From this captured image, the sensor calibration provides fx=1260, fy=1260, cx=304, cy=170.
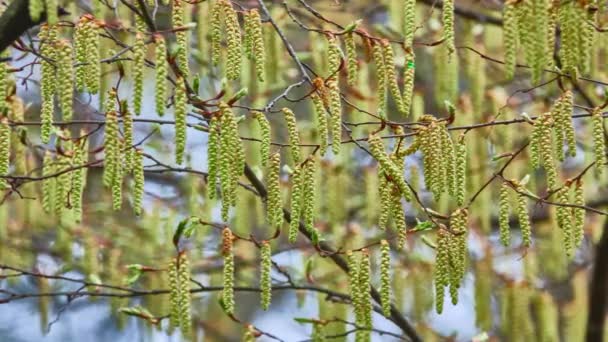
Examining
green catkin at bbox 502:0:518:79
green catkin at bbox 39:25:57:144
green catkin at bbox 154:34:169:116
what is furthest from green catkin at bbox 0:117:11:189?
green catkin at bbox 502:0:518:79

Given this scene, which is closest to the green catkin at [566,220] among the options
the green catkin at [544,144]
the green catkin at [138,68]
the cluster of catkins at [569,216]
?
the cluster of catkins at [569,216]

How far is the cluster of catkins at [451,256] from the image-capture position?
309 cm

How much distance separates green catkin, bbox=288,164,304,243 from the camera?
2.99 metres

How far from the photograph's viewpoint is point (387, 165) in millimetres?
2908

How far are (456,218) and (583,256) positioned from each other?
4.37 meters

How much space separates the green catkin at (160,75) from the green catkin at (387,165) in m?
0.56

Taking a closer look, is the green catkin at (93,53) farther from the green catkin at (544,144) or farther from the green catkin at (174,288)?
the green catkin at (544,144)

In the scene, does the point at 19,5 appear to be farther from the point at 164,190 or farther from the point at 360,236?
the point at 164,190

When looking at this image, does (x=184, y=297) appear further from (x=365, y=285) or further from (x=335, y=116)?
(x=335, y=116)

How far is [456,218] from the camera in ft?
10.3

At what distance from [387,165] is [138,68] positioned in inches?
25.1

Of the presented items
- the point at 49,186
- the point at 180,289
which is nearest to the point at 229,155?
the point at 180,289

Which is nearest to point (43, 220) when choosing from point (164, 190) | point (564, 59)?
point (164, 190)

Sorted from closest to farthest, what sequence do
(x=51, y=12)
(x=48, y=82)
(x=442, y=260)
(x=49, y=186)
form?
(x=51, y=12) < (x=48, y=82) < (x=442, y=260) < (x=49, y=186)
